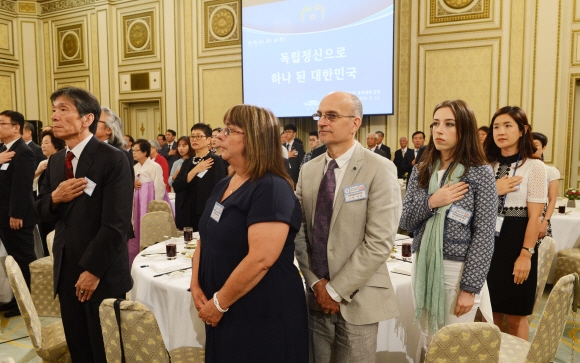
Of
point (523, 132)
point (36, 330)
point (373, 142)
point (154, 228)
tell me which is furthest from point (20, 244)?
point (373, 142)

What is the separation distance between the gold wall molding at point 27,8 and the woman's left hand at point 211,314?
11.9m

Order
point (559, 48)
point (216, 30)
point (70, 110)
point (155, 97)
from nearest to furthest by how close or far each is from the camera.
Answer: point (70, 110), point (559, 48), point (216, 30), point (155, 97)

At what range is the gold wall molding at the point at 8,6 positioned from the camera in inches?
412

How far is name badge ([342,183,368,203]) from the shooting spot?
171 cm

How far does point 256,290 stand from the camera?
1580mm

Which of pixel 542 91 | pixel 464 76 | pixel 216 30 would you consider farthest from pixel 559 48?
pixel 216 30

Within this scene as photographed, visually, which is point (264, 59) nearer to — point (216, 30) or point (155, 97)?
point (216, 30)

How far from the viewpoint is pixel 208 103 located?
384 inches

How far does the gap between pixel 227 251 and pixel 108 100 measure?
1007 cm

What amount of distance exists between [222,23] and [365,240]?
8.59m

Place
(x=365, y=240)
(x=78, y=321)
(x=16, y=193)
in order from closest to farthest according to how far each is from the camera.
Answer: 1. (x=365, y=240)
2. (x=78, y=321)
3. (x=16, y=193)

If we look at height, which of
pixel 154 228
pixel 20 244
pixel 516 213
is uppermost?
pixel 516 213

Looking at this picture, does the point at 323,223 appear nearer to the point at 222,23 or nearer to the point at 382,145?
the point at 382,145

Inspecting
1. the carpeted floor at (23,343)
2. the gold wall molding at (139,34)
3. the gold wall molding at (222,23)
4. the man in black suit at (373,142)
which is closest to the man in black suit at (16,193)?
the carpeted floor at (23,343)
